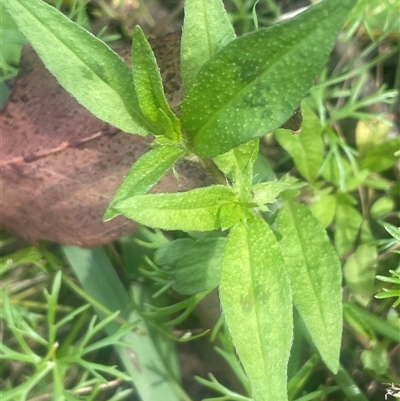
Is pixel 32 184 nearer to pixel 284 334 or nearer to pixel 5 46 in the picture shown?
pixel 5 46

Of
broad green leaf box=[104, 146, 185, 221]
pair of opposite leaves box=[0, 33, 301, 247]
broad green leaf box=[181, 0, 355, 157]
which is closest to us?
broad green leaf box=[181, 0, 355, 157]

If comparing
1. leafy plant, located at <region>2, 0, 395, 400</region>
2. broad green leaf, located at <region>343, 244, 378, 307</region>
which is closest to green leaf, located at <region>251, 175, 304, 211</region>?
leafy plant, located at <region>2, 0, 395, 400</region>

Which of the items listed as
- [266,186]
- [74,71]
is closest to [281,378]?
[266,186]

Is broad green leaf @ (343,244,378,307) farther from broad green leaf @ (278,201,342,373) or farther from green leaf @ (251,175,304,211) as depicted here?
green leaf @ (251,175,304,211)

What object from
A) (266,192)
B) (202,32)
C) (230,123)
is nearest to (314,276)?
(266,192)

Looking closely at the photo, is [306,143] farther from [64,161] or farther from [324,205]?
[64,161]
